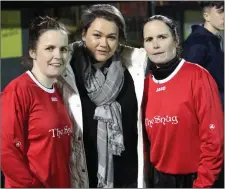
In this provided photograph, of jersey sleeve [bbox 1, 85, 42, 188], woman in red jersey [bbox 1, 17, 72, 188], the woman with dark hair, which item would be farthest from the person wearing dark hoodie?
jersey sleeve [bbox 1, 85, 42, 188]

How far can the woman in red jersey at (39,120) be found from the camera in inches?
74.8

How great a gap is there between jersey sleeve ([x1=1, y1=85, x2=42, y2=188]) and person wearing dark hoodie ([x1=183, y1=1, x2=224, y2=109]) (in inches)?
44.9

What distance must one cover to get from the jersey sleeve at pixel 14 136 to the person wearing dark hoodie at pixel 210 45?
1142mm

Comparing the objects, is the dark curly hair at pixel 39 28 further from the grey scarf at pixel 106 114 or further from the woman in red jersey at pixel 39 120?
the grey scarf at pixel 106 114

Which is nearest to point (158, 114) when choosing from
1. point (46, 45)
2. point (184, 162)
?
point (184, 162)

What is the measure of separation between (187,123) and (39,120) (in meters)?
0.84

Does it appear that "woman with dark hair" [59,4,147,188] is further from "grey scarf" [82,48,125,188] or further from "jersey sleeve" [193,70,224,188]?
"jersey sleeve" [193,70,224,188]

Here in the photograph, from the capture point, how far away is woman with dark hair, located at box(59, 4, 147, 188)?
2.19 metres

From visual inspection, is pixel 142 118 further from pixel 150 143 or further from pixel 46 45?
pixel 46 45

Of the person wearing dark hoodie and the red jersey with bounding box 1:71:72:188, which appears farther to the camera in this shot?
the person wearing dark hoodie

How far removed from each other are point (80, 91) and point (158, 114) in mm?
486

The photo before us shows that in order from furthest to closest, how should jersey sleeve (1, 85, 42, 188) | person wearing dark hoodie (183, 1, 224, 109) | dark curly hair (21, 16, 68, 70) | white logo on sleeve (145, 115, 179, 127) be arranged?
person wearing dark hoodie (183, 1, 224, 109) < white logo on sleeve (145, 115, 179, 127) < dark curly hair (21, 16, 68, 70) < jersey sleeve (1, 85, 42, 188)

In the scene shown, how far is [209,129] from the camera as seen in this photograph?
211 cm

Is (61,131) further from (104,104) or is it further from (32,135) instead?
(104,104)
